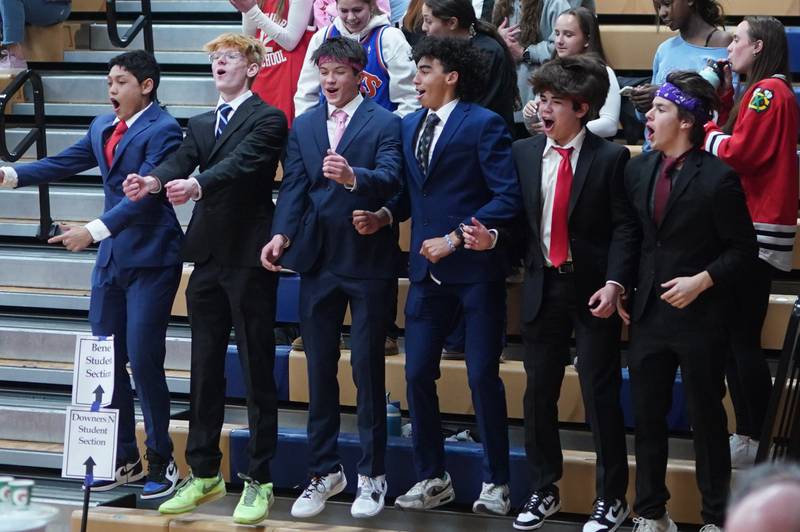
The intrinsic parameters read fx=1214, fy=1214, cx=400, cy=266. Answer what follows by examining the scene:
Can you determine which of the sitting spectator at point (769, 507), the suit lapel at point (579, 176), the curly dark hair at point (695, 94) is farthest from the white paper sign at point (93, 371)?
the sitting spectator at point (769, 507)

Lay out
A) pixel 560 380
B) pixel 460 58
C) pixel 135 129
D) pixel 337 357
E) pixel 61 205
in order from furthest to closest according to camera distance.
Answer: pixel 61 205 → pixel 135 129 → pixel 337 357 → pixel 460 58 → pixel 560 380

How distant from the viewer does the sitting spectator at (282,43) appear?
563cm

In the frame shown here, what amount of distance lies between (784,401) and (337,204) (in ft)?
5.64

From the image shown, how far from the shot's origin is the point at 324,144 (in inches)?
178

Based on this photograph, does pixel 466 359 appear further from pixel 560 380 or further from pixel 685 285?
pixel 685 285

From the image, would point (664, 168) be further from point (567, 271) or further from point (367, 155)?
point (367, 155)

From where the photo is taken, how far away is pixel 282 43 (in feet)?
18.6

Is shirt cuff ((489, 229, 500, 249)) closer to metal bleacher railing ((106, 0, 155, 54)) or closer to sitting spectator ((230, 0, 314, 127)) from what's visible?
sitting spectator ((230, 0, 314, 127))

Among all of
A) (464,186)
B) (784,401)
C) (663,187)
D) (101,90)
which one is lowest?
(784,401)

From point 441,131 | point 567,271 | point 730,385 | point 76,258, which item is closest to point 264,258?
point 441,131

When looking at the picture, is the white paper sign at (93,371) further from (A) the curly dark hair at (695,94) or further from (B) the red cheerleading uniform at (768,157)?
→ (B) the red cheerleading uniform at (768,157)

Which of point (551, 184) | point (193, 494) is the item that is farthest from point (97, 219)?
point (551, 184)

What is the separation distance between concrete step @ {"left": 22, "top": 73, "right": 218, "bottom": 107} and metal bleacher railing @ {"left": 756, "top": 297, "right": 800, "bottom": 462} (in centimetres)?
396

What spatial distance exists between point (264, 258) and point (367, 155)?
0.54 m
